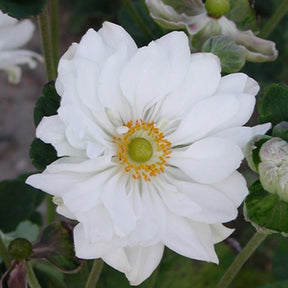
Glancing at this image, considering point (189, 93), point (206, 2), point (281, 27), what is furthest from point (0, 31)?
point (281, 27)

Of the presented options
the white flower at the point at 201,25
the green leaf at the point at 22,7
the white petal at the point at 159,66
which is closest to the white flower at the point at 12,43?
Result: the green leaf at the point at 22,7

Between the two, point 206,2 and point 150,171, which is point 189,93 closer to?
point 150,171

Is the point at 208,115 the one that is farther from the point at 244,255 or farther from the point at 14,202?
the point at 14,202

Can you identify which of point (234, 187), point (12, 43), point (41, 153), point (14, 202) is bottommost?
point (14, 202)

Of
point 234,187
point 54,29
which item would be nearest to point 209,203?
point 234,187

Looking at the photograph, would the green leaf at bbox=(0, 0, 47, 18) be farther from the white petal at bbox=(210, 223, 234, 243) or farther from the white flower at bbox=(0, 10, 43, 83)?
the white petal at bbox=(210, 223, 234, 243)
